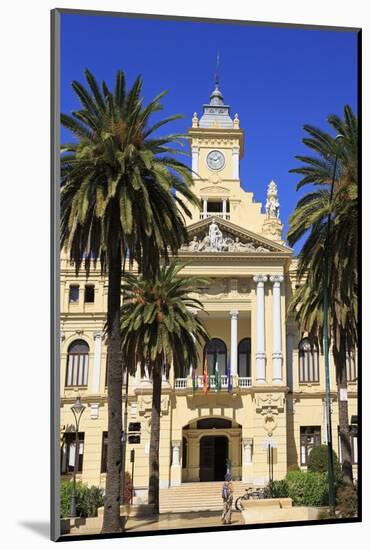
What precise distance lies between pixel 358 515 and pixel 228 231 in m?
8.93

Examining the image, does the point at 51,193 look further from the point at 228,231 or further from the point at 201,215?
the point at 228,231

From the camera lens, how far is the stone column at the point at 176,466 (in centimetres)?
2159

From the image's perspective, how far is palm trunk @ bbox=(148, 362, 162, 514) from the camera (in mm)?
21141

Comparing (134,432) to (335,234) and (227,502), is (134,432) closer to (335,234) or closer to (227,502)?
(227,502)

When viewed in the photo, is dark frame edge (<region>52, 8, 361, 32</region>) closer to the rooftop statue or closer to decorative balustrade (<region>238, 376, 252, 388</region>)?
the rooftop statue

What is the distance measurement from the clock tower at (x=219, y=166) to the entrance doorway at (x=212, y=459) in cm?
598

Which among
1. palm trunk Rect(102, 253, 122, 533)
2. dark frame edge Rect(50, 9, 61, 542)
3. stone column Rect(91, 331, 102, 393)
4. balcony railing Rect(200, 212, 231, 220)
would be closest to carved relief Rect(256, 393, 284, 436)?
stone column Rect(91, 331, 102, 393)

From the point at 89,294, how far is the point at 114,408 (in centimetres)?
417

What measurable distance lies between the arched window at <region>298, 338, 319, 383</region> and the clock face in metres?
→ 6.00

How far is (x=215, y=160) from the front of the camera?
75.2 ft

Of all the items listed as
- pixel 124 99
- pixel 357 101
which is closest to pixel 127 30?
pixel 124 99

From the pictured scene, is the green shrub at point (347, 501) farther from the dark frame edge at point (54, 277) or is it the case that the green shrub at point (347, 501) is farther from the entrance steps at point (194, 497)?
the dark frame edge at point (54, 277)

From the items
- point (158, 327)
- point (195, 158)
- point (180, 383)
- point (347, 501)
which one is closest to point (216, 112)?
point (195, 158)

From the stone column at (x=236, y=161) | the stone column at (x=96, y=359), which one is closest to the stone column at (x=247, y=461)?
the stone column at (x=96, y=359)
